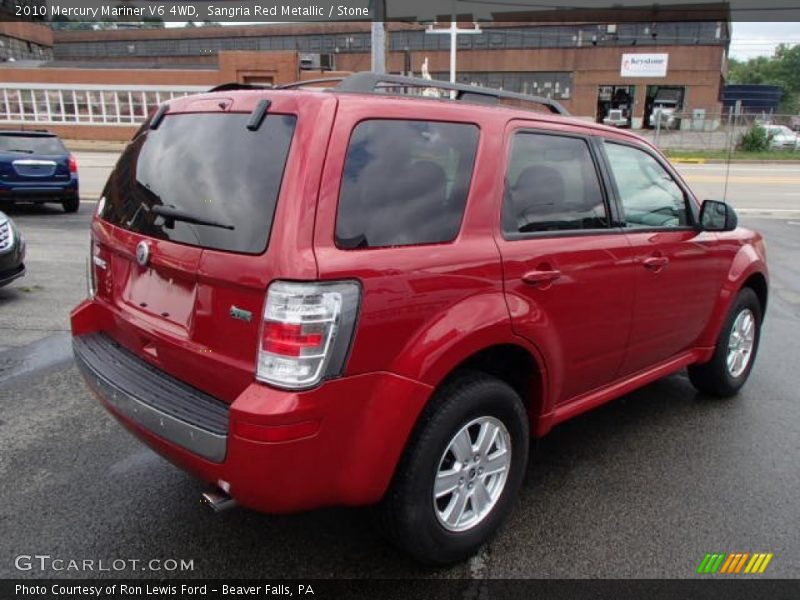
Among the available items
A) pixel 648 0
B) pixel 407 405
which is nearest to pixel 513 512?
pixel 407 405

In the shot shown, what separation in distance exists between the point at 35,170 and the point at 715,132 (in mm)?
37699

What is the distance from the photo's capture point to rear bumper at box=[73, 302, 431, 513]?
2203mm

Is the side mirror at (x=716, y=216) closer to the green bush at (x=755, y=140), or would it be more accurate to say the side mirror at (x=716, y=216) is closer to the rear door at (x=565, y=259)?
the rear door at (x=565, y=259)

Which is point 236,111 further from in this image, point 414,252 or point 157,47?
point 157,47

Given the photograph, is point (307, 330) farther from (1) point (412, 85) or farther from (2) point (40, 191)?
(2) point (40, 191)

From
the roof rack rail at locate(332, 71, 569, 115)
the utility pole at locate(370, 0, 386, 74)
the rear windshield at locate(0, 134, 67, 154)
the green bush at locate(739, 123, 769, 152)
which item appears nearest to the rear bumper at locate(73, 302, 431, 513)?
the roof rack rail at locate(332, 71, 569, 115)

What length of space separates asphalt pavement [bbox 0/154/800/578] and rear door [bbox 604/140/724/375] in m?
0.59

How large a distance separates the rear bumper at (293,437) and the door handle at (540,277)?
0.72m

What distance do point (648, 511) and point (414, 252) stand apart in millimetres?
1811

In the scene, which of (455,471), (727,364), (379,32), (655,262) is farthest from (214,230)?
(379,32)

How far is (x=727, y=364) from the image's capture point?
447 cm

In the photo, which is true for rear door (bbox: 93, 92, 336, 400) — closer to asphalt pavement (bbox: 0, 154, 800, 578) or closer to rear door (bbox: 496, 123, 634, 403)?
asphalt pavement (bbox: 0, 154, 800, 578)

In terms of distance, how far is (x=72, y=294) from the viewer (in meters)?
7.08

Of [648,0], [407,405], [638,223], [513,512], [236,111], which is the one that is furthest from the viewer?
[648,0]
